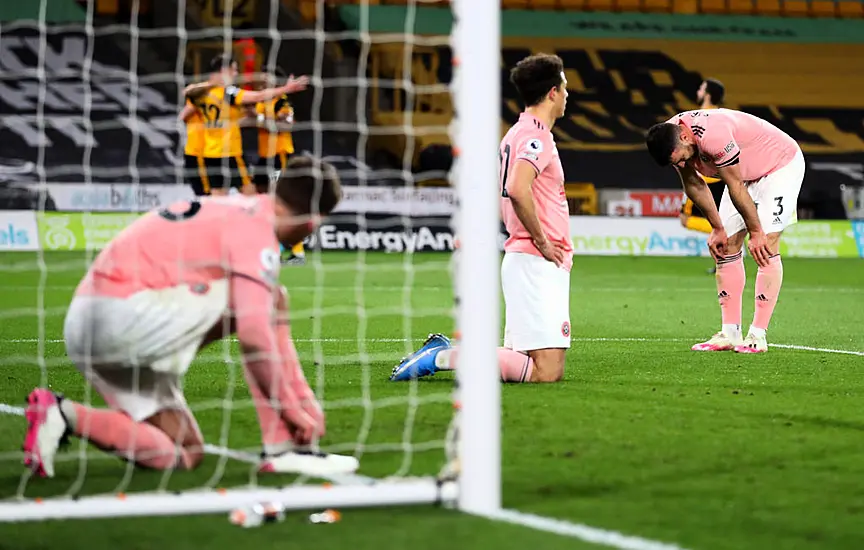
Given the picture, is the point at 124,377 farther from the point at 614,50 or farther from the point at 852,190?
the point at 614,50

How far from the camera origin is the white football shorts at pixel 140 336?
14.1 feet

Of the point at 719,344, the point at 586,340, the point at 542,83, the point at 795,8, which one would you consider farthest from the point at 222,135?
the point at 795,8

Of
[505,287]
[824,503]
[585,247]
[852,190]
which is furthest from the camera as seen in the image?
[852,190]

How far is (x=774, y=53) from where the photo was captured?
1096 inches

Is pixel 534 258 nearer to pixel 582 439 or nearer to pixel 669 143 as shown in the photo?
pixel 582 439

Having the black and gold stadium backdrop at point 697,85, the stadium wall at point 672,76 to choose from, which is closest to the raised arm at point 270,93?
the stadium wall at point 672,76

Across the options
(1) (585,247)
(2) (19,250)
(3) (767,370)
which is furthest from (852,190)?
(3) (767,370)

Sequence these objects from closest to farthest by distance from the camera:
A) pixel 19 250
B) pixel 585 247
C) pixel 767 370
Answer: pixel 767 370
pixel 19 250
pixel 585 247

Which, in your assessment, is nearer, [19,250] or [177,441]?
[177,441]

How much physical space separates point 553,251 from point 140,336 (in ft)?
8.52

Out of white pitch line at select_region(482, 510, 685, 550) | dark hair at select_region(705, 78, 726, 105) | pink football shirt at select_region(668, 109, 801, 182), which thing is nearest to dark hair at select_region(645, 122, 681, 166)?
pink football shirt at select_region(668, 109, 801, 182)

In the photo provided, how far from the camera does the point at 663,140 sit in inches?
305

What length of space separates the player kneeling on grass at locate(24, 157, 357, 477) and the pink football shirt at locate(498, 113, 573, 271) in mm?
2118

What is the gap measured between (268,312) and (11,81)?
2254cm
